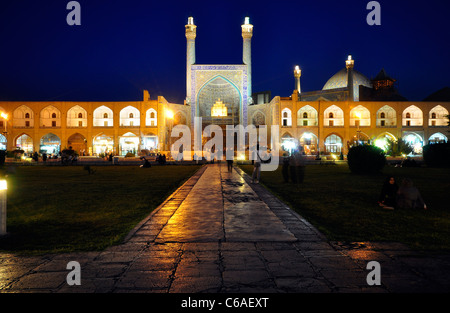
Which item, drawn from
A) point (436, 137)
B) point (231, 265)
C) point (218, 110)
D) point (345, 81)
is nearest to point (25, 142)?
point (218, 110)

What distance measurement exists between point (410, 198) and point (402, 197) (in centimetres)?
12

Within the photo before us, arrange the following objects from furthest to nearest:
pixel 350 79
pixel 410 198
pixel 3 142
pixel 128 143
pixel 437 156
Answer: pixel 350 79 < pixel 3 142 < pixel 128 143 < pixel 437 156 < pixel 410 198

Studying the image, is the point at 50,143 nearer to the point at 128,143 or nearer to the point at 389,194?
the point at 128,143

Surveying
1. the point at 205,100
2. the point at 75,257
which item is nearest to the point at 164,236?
the point at 75,257

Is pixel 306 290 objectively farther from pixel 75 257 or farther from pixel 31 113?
pixel 31 113

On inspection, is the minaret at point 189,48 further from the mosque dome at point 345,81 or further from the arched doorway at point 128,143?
the mosque dome at point 345,81

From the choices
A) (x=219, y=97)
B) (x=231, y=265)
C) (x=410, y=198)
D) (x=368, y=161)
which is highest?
(x=219, y=97)

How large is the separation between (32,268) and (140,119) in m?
36.1

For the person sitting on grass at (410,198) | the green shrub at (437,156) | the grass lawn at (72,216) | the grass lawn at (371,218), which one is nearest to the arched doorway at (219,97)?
the green shrub at (437,156)

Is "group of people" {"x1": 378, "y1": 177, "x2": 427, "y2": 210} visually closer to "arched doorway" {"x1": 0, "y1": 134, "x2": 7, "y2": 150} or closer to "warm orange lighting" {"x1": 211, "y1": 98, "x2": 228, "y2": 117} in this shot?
"warm orange lighting" {"x1": 211, "y1": 98, "x2": 228, "y2": 117}

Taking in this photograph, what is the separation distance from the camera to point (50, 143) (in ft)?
127

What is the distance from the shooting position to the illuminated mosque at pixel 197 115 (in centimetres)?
3759

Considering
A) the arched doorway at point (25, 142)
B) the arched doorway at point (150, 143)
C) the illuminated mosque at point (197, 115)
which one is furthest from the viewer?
the arched doorway at point (25, 142)

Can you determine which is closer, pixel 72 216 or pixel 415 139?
pixel 72 216
